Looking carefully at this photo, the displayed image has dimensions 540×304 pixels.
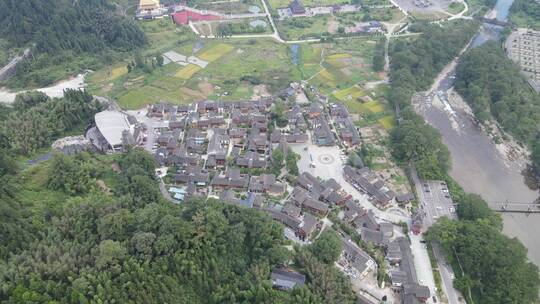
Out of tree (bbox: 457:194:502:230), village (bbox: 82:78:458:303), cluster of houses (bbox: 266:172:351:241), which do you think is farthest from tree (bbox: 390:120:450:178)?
cluster of houses (bbox: 266:172:351:241)

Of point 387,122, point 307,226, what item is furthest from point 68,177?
point 387,122

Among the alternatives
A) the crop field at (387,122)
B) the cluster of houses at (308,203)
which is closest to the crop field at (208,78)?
the crop field at (387,122)

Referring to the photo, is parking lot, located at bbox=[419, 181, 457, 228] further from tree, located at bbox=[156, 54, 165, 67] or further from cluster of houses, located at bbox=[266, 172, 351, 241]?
tree, located at bbox=[156, 54, 165, 67]

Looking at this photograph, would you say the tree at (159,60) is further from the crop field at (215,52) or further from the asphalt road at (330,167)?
the asphalt road at (330,167)

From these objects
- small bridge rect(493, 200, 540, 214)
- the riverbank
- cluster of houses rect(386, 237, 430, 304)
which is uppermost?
the riverbank

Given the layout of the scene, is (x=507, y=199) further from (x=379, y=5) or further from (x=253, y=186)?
(x=379, y=5)
